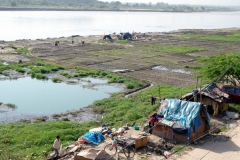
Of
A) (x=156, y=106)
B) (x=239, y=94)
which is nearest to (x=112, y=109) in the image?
(x=156, y=106)

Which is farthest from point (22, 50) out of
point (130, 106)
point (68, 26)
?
point (68, 26)

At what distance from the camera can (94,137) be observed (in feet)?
49.6

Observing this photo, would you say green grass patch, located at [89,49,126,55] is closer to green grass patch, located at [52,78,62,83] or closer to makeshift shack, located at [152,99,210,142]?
green grass patch, located at [52,78,62,83]

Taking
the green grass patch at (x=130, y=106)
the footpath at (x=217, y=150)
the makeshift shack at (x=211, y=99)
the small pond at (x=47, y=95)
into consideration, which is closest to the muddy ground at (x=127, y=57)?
the green grass patch at (x=130, y=106)

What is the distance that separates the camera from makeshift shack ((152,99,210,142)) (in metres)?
15.5

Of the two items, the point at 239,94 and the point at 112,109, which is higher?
the point at 239,94

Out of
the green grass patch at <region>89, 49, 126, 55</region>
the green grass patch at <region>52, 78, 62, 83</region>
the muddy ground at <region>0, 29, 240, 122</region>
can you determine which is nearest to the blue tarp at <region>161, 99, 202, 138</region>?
the muddy ground at <region>0, 29, 240, 122</region>

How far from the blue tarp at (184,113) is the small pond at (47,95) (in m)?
9.69

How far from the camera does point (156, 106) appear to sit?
857 inches

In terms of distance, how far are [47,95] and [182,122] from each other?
15.0 m

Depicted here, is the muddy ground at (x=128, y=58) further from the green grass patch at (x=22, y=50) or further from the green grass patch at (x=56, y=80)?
the green grass patch at (x=56, y=80)

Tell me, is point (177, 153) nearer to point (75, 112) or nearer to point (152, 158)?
point (152, 158)

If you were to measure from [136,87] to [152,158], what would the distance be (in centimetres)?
1539

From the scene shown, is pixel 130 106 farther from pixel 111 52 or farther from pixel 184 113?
pixel 111 52
